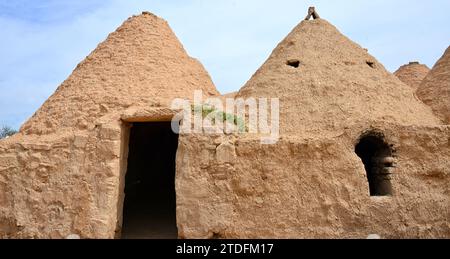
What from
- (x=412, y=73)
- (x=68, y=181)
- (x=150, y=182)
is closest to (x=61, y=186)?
(x=68, y=181)

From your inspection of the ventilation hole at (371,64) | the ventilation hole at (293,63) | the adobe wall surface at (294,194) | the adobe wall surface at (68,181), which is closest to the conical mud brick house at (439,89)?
the ventilation hole at (371,64)

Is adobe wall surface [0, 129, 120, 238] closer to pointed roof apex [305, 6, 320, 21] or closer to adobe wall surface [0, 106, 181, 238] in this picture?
adobe wall surface [0, 106, 181, 238]

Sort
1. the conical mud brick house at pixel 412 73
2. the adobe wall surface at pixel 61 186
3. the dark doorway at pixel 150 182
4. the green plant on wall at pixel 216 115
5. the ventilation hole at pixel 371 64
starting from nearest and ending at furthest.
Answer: the adobe wall surface at pixel 61 186 → the green plant on wall at pixel 216 115 → the dark doorway at pixel 150 182 → the ventilation hole at pixel 371 64 → the conical mud brick house at pixel 412 73

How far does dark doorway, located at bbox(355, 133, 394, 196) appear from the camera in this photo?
6.81 metres

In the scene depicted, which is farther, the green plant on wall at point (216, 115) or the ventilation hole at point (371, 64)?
the ventilation hole at point (371, 64)

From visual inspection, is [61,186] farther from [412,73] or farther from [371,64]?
[412,73]

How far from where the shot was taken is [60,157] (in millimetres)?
7059

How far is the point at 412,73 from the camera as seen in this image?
13.6m

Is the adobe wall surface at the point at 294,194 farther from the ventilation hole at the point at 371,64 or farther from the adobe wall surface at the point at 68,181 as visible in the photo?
the ventilation hole at the point at 371,64

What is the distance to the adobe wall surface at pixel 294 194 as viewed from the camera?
6465 millimetres

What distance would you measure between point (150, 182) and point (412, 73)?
9008 mm

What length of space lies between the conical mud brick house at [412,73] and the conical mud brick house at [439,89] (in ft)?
10.4

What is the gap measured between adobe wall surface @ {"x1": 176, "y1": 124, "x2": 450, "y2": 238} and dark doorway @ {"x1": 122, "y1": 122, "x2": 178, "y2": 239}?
8.36 feet
